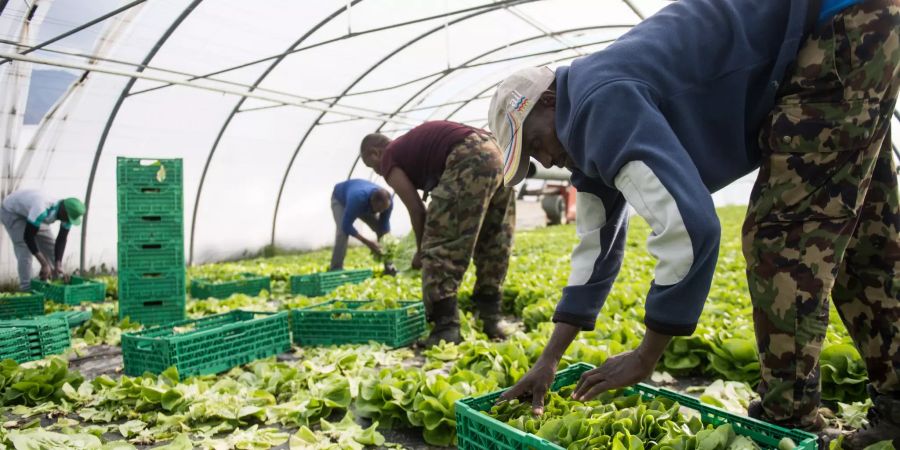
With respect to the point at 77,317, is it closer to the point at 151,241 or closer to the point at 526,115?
the point at 151,241

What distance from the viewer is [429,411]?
2459mm

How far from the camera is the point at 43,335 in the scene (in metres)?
4.11

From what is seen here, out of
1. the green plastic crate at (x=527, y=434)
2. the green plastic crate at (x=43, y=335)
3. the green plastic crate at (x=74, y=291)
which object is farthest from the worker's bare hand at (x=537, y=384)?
the green plastic crate at (x=74, y=291)

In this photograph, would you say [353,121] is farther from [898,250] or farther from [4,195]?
[898,250]

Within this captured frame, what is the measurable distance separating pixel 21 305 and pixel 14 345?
2.38 metres

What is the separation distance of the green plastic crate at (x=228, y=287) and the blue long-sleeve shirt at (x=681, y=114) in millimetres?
6279

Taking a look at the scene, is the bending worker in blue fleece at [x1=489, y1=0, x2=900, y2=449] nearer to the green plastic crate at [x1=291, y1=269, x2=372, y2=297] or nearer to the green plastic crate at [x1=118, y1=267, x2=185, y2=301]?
the green plastic crate at [x1=118, y1=267, x2=185, y2=301]

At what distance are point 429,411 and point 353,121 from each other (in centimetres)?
1171

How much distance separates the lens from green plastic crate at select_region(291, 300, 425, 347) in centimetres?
405

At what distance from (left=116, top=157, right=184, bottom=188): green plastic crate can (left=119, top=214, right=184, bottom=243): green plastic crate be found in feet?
0.95

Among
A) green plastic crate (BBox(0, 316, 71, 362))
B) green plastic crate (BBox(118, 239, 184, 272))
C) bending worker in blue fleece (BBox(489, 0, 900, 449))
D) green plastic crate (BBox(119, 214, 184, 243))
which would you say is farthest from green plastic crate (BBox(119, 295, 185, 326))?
bending worker in blue fleece (BBox(489, 0, 900, 449))

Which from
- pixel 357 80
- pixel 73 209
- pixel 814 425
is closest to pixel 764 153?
pixel 814 425

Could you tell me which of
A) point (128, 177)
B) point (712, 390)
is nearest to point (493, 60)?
point (128, 177)

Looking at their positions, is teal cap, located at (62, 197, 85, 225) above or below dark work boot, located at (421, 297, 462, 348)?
above
